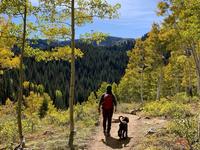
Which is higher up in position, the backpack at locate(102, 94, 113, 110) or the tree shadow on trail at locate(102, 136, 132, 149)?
the backpack at locate(102, 94, 113, 110)

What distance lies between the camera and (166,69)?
218ft

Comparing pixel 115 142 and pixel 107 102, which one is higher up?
pixel 107 102

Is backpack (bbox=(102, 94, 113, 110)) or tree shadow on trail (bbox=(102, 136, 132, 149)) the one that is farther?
backpack (bbox=(102, 94, 113, 110))

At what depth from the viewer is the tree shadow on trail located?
53.9 feet

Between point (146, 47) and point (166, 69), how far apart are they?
15387 millimetres

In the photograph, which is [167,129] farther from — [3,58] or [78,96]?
[78,96]

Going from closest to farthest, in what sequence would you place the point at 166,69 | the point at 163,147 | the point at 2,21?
the point at 163,147 < the point at 2,21 < the point at 166,69

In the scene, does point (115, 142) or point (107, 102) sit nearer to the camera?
point (115, 142)

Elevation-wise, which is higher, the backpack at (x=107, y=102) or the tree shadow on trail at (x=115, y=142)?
the backpack at (x=107, y=102)

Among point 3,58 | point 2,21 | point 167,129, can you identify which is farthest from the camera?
point 3,58

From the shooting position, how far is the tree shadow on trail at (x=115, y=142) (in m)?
16.4

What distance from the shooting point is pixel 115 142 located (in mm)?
17141

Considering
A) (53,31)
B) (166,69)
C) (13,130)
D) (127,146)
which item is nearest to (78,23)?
(53,31)

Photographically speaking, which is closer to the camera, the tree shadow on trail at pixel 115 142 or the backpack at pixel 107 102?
the tree shadow on trail at pixel 115 142
